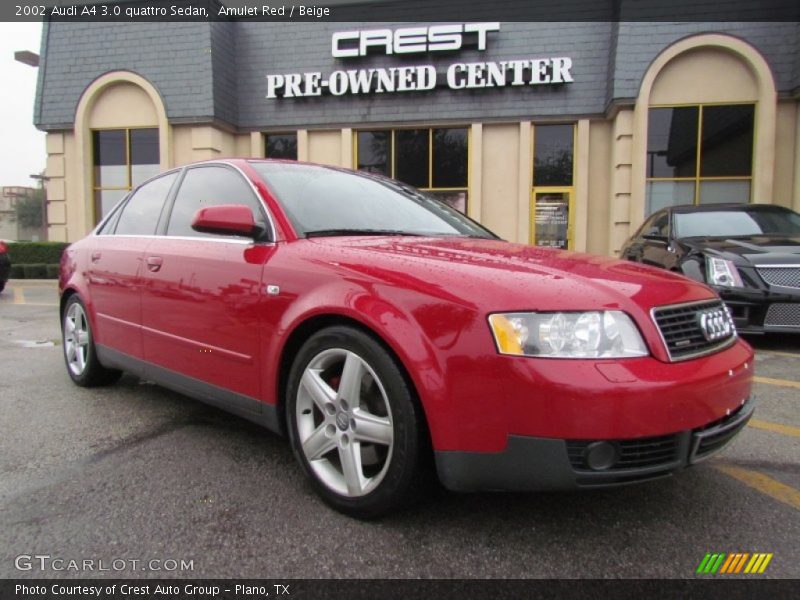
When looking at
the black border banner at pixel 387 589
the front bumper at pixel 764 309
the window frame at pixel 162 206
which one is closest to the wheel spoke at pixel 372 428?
the black border banner at pixel 387 589

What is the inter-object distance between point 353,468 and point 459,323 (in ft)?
2.36

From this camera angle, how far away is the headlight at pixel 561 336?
6.05 ft

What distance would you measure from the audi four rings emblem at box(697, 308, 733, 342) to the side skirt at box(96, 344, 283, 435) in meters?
1.76

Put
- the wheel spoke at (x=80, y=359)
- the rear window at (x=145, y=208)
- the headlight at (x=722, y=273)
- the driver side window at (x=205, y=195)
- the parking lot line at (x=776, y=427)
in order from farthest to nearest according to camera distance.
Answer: the headlight at (x=722, y=273), the wheel spoke at (x=80, y=359), the rear window at (x=145, y=208), the parking lot line at (x=776, y=427), the driver side window at (x=205, y=195)

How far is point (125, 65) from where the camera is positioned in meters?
14.1

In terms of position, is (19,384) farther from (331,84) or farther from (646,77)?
(646,77)

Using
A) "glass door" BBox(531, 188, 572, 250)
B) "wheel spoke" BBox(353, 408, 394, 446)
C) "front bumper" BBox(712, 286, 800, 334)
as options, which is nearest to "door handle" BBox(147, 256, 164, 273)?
"wheel spoke" BBox(353, 408, 394, 446)

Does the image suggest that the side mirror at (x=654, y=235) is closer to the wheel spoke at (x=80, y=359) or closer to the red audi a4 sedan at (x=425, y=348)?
the red audi a4 sedan at (x=425, y=348)

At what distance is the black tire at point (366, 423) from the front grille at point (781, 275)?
444cm

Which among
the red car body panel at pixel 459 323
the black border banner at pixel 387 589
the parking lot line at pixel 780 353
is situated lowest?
the black border banner at pixel 387 589

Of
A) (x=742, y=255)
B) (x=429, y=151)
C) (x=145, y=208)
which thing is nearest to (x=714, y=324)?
(x=145, y=208)

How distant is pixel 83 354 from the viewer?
164 inches

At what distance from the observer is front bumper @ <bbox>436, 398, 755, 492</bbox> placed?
1837 mm

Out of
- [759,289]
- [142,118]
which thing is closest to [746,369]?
[759,289]
